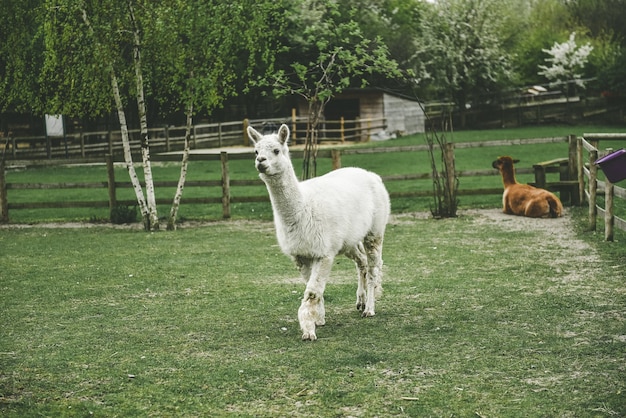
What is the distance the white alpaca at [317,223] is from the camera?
650 cm

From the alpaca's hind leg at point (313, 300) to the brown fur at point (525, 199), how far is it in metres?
7.79

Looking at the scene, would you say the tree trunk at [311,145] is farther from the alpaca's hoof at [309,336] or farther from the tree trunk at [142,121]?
the alpaca's hoof at [309,336]

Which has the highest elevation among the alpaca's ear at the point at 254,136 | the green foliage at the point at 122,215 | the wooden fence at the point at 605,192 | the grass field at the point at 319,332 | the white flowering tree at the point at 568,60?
the white flowering tree at the point at 568,60

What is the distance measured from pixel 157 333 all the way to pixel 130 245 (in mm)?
5960

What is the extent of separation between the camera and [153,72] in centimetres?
1447

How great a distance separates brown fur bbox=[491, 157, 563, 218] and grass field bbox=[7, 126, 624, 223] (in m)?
1.20

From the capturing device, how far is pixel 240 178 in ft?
76.4

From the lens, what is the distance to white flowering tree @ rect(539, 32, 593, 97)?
47.1 meters

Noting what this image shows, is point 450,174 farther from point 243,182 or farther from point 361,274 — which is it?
point 361,274

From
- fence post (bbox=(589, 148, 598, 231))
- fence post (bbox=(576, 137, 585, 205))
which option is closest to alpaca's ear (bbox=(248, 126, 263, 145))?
fence post (bbox=(589, 148, 598, 231))

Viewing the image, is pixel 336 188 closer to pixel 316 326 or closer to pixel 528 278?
pixel 316 326

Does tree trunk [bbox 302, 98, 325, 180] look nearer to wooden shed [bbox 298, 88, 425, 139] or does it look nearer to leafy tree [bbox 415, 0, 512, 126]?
wooden shed [bbox 298, 88, 425, 139]

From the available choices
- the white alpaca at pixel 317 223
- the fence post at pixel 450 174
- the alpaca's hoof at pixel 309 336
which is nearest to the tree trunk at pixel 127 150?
the fence post at pixel 450 174

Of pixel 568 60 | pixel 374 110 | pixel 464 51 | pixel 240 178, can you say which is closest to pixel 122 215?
pixel 240 178
